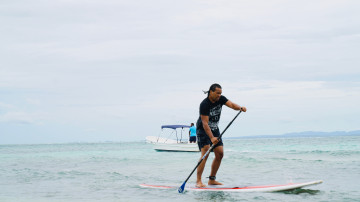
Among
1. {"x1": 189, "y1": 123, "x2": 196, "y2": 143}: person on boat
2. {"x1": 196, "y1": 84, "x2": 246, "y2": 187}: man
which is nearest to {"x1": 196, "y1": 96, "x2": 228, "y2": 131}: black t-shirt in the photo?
{"x1": 196, "y1": 84, "x2": 246, "y2": 187}: man

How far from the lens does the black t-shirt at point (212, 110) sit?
285 inches

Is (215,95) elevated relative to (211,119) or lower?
elevated

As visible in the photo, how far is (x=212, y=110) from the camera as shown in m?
7.33

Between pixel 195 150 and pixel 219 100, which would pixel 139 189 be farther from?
pixel 195 150

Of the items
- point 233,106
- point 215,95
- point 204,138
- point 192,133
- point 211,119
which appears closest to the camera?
point 215,95

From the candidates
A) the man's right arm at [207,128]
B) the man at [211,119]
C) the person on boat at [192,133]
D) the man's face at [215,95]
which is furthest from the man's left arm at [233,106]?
the person on boat at [192,133]

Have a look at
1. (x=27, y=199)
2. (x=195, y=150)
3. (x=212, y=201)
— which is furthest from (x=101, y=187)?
(x=195, y=150)

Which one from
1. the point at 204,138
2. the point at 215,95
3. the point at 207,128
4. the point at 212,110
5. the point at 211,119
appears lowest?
the point at 204,138

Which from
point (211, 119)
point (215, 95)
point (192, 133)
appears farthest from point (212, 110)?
point (192, 133)

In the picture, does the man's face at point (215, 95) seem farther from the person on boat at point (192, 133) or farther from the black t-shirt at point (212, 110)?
the person on boat at point (192, 133)

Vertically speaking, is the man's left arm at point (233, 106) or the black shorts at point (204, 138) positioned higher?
the man's left arm at point (233, 106)

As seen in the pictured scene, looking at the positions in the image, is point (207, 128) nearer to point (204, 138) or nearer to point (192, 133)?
point (204, 138)

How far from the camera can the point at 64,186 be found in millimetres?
9281

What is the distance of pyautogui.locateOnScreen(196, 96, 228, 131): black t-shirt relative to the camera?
7.23 meters
